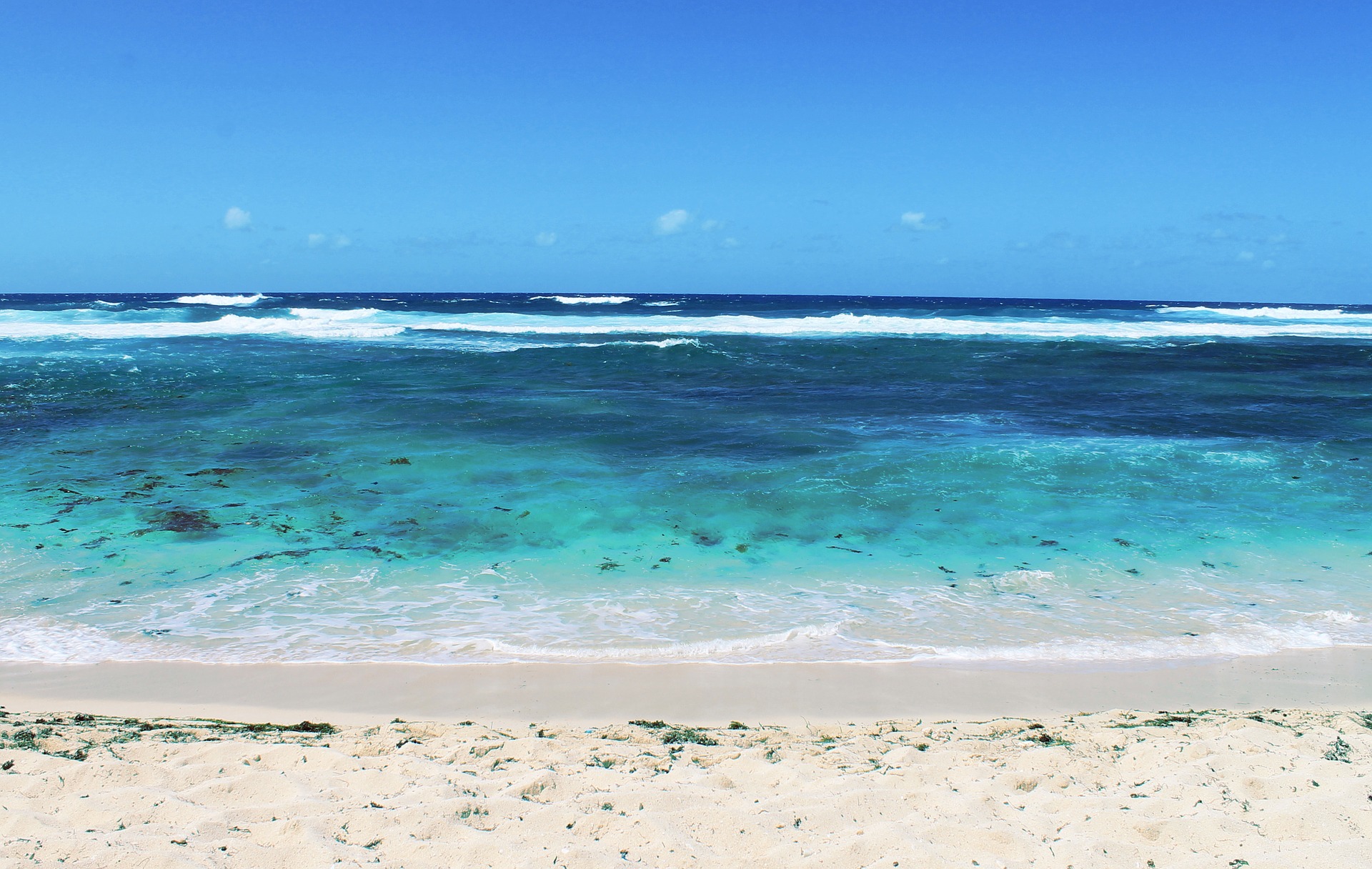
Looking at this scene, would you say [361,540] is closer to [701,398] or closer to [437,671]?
[437,671]

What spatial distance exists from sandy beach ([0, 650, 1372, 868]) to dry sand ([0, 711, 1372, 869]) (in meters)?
0.01

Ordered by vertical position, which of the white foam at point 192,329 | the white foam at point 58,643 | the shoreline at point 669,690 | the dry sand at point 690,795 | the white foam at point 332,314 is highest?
the white foam at point 332,314

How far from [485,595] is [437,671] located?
1272 mm

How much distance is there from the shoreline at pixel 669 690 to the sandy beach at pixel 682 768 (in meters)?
0.02

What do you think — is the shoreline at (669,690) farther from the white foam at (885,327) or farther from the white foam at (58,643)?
the white foam at (885,327)

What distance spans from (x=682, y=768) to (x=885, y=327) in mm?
33316

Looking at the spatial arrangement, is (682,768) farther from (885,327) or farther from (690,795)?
(885,327)

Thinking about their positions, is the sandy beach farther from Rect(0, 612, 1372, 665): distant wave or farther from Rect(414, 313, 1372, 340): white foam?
Rect(414, 313, 1372, 340): white foam

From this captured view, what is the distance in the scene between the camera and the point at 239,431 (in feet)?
38.1

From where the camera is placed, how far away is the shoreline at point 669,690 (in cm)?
423

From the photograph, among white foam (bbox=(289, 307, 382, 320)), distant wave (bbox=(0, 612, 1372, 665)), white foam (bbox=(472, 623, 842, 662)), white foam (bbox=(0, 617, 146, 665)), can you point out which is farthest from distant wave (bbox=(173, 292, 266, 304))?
white foam (bbox=(472, 623, 842, 662))

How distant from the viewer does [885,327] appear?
35.1 m

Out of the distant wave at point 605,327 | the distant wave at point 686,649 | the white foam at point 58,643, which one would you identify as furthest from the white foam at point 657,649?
the distant wave at point 605,327

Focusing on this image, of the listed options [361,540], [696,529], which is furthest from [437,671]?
[696,529]
